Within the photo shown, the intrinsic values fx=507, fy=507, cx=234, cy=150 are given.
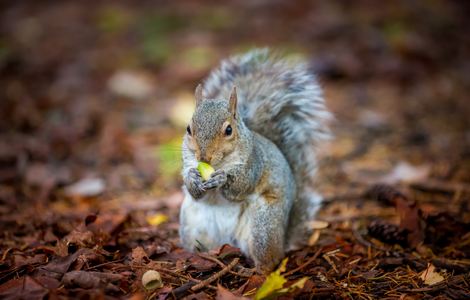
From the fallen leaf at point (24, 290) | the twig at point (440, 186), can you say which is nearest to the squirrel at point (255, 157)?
the fallen leaf at point (24, 290)

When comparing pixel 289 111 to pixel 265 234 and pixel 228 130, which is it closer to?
pixel 228 130

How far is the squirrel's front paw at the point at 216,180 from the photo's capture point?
2238 millimetres

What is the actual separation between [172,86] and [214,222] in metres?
3.07

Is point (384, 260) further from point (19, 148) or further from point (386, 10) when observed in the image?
point (386, 10)

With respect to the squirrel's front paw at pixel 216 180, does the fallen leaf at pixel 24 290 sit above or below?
below

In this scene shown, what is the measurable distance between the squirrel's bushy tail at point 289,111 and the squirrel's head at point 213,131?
0.44m

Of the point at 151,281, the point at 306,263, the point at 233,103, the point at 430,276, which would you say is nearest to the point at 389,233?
the point at 430,276

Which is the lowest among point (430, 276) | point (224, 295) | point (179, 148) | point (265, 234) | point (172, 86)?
point (430, 276)

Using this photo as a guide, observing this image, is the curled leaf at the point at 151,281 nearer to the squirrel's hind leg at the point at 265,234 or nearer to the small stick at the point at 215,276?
the small stick at the point at 215,276

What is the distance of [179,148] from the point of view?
2.63 meters

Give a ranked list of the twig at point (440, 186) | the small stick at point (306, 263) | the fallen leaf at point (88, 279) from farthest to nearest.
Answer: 1. the twig at point (440, 186)
2. the small stick at point (306, 263)
3. the fallen leaf at point (88, 279)

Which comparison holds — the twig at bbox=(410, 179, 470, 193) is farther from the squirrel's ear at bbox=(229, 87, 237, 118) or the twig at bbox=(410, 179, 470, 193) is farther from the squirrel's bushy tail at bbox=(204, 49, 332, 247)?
the squirrel's ear at bbox=(229, 87, 237, 118)

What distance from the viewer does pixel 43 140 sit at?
4113 mm

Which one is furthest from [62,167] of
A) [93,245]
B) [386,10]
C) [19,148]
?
[386,10]
